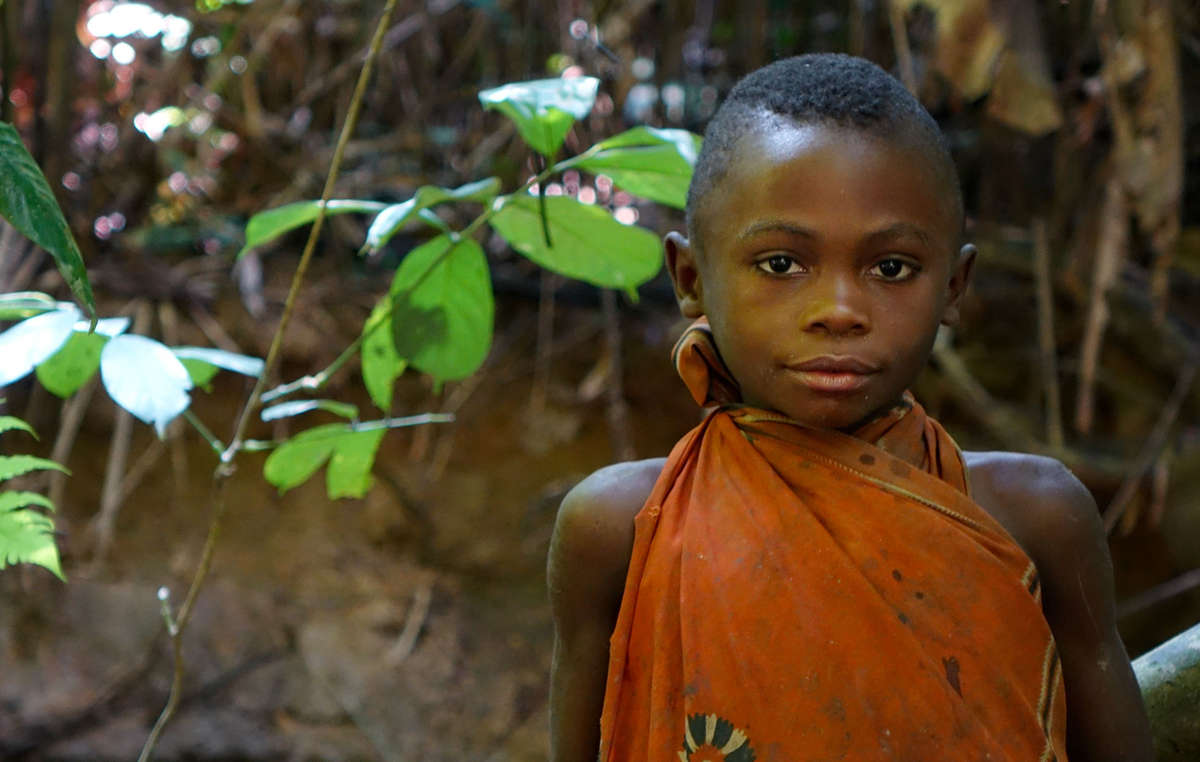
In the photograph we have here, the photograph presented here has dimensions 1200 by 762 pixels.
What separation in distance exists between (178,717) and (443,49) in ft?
6.22

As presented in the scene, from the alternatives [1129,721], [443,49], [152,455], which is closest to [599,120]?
[443,49]

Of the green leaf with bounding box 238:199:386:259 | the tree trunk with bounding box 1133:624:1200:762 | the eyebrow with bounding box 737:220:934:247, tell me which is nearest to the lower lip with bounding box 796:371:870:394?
the eyebrow with bounding box 737:220:934:247

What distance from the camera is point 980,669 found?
38.7 inches

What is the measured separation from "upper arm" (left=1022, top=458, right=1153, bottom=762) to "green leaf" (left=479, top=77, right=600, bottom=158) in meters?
0.61

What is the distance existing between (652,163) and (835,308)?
15.6 inches

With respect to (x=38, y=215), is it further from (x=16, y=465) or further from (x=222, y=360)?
(x=222, y=360)

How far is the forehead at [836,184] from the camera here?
3.21ft

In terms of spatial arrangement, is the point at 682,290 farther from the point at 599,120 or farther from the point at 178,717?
the point at 178,717

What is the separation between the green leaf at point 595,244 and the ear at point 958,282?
40 cm

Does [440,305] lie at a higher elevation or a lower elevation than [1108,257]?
higher

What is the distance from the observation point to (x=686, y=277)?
1.14 meters

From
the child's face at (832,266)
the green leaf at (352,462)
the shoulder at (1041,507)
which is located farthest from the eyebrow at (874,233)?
the green leaf at (352,462)

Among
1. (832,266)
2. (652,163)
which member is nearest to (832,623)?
(832,266)

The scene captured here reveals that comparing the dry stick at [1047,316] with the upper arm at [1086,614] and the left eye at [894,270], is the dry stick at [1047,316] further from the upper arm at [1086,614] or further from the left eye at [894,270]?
the left eye at [894,270]
